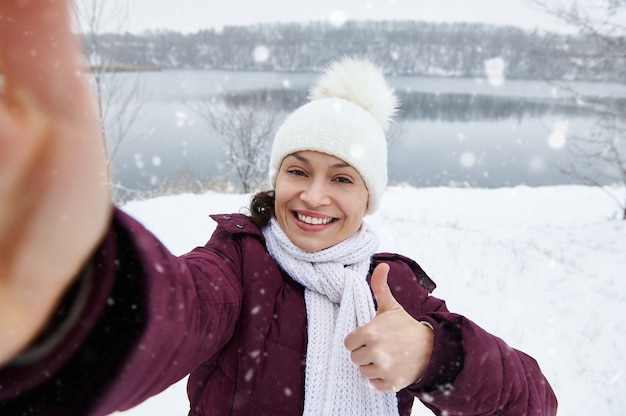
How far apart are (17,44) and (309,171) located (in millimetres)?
1242

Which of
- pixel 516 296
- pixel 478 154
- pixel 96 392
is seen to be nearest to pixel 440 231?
pixel 516 296

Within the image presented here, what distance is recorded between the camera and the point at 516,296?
16.2 ft

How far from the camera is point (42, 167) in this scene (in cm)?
42

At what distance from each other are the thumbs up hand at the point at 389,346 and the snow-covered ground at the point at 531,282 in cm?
131

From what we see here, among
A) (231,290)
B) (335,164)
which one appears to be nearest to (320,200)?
(335,164)

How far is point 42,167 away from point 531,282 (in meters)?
6.15

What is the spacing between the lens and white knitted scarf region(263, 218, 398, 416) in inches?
50.3

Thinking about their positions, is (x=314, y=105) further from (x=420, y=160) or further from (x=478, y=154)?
(x=478, y=154)

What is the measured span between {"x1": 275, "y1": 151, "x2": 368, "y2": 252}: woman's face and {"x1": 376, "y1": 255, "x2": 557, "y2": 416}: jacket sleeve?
524 mm

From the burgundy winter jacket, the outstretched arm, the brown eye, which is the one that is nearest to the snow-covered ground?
the brown eye

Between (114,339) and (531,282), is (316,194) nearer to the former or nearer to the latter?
(114,339)

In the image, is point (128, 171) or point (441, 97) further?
point (441, 97)

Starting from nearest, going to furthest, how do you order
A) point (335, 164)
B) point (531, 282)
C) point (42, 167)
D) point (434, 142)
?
1. point (42, 167)
2. point (335, 164)
3. point (531, 282)
4. point (434, 142)

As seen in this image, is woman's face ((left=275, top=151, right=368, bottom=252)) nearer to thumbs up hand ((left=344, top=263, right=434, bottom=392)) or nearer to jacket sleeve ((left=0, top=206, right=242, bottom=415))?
thumbs up hand ((left=344, top=263, right=434, bottom=392))
